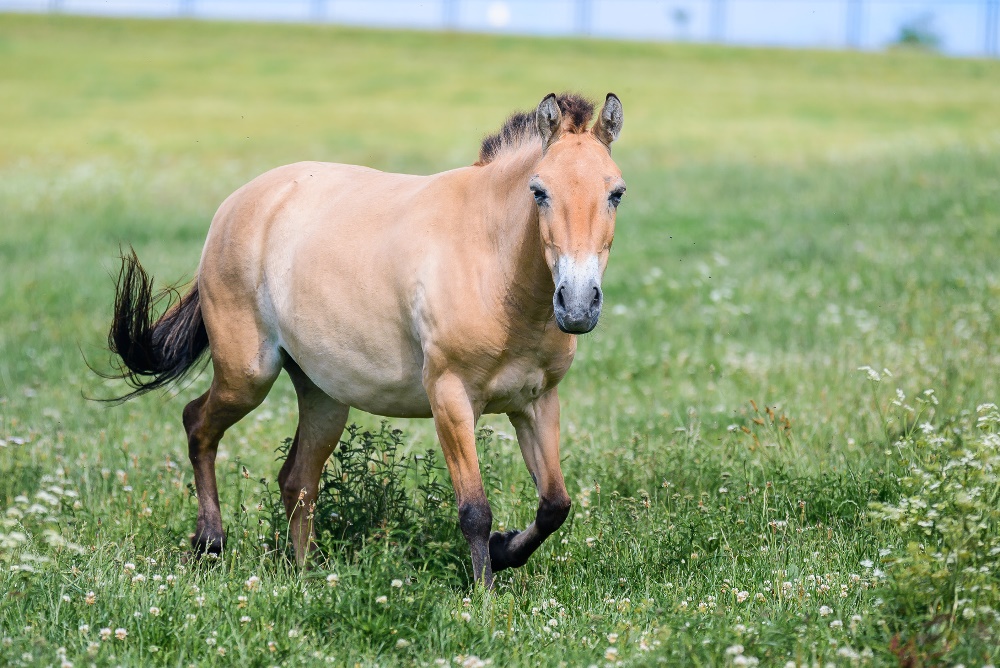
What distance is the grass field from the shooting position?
3.99 m

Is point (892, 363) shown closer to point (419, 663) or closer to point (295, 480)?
point (295, 480)

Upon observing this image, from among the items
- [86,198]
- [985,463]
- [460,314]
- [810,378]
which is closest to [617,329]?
[810,378]

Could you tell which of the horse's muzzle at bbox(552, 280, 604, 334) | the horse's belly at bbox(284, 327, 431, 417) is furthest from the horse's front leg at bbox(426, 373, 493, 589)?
the horse's muzzle at bbox(552, 280, 604, 334)

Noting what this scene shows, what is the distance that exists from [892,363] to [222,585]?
540 centimetres

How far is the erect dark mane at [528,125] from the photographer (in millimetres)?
4730

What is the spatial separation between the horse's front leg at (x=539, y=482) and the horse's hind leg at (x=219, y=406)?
60.0 inches

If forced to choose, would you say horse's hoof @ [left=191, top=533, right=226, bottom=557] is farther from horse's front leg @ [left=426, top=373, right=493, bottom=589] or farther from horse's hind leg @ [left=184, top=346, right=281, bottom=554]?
horse's front leg @ [left=426, top=373, right=493, bottom=589]

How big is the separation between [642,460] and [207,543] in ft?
7.70

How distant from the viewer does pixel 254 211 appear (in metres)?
6.07

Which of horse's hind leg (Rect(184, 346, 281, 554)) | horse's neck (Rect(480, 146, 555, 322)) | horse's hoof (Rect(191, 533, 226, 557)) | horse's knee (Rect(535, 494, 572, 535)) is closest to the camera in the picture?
horse's neck (Rect(480, 146, 555, 322))

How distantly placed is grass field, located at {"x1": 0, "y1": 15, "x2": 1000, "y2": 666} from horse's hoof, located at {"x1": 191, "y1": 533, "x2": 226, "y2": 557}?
7 cm

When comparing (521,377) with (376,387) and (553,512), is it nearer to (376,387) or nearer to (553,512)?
(553,512)

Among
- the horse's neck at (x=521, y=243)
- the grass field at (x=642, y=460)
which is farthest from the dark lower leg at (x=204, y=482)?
the horse's neck at (x=521, y=243)

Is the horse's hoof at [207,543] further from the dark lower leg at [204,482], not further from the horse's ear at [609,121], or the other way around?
the horse's ear at [609,121]
